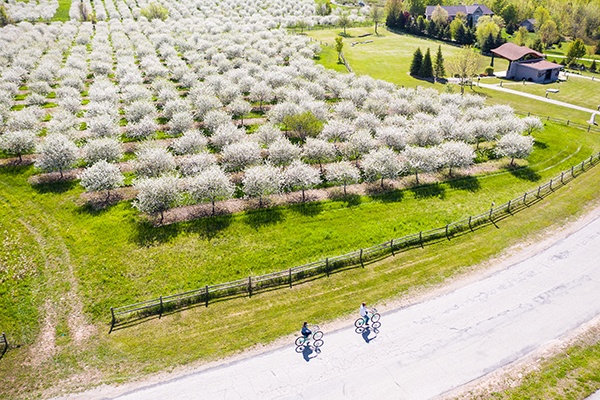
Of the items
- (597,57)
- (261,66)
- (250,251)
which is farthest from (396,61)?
(250,251)

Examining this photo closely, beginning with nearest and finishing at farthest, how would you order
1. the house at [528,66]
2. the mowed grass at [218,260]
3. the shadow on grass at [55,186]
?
the mowed grass at [218,260]
the shadow on grass at [55,186]
the house at [528,66]

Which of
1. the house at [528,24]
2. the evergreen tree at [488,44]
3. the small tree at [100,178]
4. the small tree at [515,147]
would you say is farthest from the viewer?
the house at [528,24]

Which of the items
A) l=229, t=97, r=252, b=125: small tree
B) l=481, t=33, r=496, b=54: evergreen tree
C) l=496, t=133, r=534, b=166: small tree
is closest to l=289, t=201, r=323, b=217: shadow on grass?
l=229, t=97, r=252, b=125: small tree

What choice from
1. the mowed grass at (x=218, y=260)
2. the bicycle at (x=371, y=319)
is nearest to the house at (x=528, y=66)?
the mowed grass at (x=218, y=260)

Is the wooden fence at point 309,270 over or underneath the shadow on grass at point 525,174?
underneath

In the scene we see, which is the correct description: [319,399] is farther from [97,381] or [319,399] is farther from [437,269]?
[437,269]

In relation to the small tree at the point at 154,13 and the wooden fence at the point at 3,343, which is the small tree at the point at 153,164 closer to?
the wooden fence at the point at 3,343

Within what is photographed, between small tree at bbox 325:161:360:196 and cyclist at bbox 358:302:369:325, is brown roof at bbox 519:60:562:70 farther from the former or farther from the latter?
cyclist at bbox 358:302:369:325
